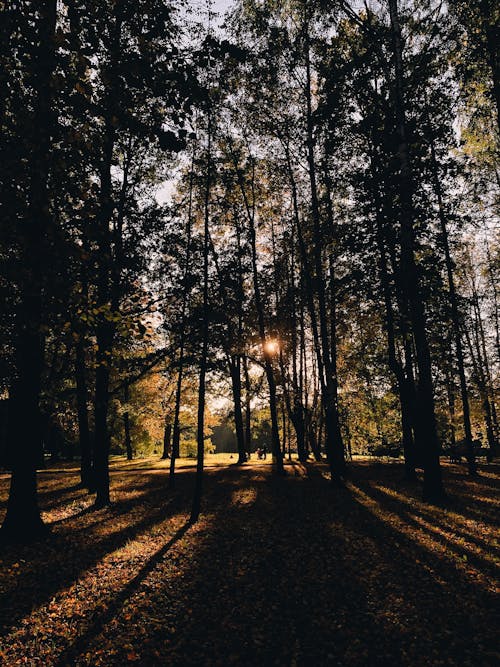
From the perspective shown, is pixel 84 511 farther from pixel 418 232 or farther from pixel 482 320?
pixel 482 320

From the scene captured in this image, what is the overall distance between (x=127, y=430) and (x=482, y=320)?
35000 millimetres

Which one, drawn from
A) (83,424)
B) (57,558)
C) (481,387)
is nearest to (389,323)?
(481,387)

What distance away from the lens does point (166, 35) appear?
12.3 feet

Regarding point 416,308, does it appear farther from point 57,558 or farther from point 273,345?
point 273,345

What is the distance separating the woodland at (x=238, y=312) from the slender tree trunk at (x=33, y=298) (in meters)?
0.04

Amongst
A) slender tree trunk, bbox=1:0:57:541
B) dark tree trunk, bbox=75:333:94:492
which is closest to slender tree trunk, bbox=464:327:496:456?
dark tree trunk, bbox=75:333:94:492

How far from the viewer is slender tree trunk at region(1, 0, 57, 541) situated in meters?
4.11

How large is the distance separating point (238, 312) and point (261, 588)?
527 inches

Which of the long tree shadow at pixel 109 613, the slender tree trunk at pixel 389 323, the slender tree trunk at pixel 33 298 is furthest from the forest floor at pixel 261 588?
the slender tree trunk at pixel 389 323

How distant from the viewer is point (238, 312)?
1859 centimetres

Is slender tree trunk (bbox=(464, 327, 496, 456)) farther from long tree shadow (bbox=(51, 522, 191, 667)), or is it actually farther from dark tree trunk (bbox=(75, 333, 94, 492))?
dark tree trunk (bbox=(75, 333, 94, 492))

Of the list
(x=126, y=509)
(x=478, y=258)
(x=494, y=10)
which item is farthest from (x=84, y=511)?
(x=478, y=258)

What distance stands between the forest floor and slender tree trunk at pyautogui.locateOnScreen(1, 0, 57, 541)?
0.87 m

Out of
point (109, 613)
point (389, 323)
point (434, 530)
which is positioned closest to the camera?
point (109, 613)
